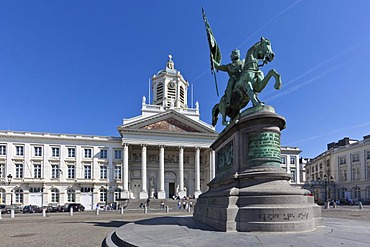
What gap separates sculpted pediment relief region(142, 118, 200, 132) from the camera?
63681mm

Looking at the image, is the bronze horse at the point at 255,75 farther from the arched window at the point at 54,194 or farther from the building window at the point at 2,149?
the building window at the point at 2,149

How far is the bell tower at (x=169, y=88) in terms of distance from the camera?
74.6 metres

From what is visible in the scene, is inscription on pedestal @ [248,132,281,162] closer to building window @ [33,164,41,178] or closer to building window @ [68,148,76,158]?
building window @ [68,148,76,158]

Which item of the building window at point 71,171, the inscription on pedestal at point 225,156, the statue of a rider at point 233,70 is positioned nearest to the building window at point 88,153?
the building window at point 71,171

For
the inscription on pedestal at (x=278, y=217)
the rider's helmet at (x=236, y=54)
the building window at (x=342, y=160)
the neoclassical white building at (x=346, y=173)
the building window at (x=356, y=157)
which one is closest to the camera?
the inscription on pedestal at (x=278, y=217)

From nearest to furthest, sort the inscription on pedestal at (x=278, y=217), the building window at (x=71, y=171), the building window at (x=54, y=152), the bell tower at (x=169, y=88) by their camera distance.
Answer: the inscription on pedestal at (x=278, y=217)
the building window at (x=54, y=152)
the building window at (x=71, y=171)
the bell tower at (x=169, y=88)

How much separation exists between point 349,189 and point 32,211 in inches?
2537

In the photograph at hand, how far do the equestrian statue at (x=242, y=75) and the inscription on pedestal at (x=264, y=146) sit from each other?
1.13m

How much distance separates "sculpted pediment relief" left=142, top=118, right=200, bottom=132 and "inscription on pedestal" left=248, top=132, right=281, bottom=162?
54215mm

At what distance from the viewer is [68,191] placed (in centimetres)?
6128

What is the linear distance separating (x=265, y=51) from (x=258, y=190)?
4598 mm

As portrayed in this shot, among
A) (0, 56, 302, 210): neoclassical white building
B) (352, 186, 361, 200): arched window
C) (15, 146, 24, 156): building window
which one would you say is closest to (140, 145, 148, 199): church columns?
(0, 56, 302, 210): neoclassical white building

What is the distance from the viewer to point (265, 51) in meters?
10.3

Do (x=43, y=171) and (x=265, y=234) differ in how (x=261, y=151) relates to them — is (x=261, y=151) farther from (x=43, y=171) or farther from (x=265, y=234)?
(x=43, y=171)
